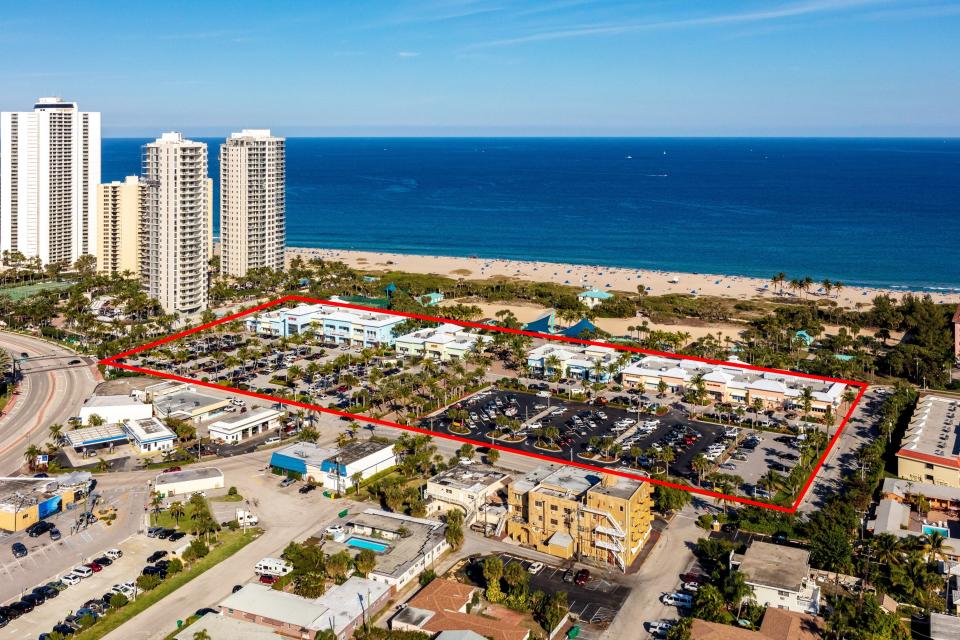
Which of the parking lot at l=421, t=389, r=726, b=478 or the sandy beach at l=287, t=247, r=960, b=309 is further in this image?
the sandy beach at l=287, t=247, r=960, b=309

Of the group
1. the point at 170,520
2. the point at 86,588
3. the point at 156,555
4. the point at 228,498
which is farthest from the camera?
the point at 228,498

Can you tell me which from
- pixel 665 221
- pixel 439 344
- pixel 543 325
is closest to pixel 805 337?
pixel 543 325

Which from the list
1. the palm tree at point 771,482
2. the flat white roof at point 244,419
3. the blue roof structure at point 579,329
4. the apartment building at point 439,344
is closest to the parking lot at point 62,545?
the flat white roof at point 244,419

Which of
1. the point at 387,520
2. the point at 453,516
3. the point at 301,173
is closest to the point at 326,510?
the point at 387,520

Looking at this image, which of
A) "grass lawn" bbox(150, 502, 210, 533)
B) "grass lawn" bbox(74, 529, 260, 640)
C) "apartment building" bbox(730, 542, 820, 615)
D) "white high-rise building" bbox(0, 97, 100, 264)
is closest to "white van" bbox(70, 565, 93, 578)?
"grass lawn" bbox(74, 529, 260, 640)

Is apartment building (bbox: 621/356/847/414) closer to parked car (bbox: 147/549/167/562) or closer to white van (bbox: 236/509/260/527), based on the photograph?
white van (bbox: 236/509/260/527)

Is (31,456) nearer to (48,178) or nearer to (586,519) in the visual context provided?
(586,519)
